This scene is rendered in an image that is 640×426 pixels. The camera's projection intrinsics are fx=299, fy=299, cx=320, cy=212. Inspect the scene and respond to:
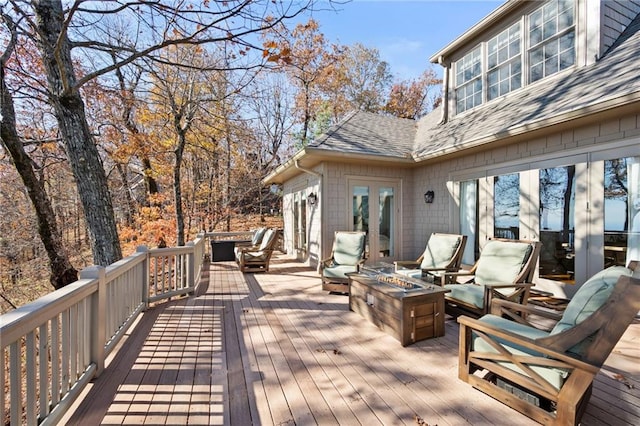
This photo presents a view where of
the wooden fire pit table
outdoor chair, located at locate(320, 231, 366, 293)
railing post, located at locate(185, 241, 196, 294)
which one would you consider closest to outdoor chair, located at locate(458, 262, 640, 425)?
the wooden fire pit table

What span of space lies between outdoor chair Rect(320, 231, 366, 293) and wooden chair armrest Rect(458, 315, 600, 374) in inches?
101

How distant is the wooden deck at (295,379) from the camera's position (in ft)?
6.81

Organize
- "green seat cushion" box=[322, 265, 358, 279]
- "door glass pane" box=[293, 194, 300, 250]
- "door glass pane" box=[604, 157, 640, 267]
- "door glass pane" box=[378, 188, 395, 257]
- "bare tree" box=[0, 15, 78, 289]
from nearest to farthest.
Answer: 1. "door glass pane" box=[604, 157, 640, 267]
2. "green seat cushion" box=[322, 265, 358, 279]
3. "bare tree" box=[0, 15, 78, 289]
4. "door glass pane" box=[378, 188, 395, 257]
5. "door glass pane" box=[293, 194, 300, 250]

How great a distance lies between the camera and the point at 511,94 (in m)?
6.17

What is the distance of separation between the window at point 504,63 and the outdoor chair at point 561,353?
5342 millimetres

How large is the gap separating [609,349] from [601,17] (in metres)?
6.00

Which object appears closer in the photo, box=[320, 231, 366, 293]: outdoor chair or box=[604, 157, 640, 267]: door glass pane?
box=[604, 157, 640, 267]: door glass pane

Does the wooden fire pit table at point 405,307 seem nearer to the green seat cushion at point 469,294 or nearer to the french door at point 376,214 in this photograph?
the green seat cushion at point 469,294

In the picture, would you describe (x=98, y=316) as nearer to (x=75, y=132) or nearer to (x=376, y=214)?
(x=75, y=132)

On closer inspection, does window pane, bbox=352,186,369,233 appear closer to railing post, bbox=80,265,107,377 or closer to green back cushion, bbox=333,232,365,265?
green back cushion, bbox=333,232,365,265

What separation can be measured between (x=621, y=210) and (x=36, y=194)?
10.5 metres

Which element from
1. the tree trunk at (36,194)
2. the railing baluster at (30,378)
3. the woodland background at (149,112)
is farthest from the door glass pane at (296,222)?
the railing baluster at (30,378)

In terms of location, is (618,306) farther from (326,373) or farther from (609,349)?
(326,373)

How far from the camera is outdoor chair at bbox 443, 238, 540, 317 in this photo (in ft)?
11.2
